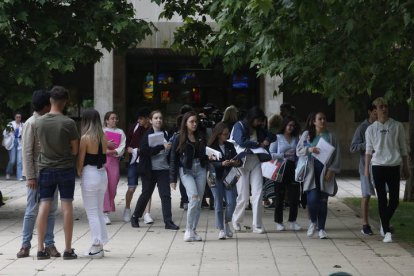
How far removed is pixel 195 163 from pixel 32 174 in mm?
2866

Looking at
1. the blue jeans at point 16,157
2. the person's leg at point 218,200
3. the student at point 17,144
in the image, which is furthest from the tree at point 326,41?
the blue jeans at point 16,157

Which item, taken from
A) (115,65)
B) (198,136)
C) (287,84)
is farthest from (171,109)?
(198,136)

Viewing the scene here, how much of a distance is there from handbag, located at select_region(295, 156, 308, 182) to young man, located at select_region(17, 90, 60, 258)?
3.99 metres

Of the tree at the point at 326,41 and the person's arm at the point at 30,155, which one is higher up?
the tree at the point at 326,41

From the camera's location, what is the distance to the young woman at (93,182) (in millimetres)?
11047

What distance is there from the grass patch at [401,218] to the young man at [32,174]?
503cm

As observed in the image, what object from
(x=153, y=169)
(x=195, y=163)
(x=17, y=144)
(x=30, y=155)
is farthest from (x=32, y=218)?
(x=17, y=144)

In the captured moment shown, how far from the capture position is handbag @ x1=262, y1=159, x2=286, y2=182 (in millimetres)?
14729

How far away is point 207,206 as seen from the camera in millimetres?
18406

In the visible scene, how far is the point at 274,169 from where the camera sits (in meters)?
14.8

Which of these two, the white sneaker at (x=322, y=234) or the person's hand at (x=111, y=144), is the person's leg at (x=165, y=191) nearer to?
the person's hand at (x=111, y=144)

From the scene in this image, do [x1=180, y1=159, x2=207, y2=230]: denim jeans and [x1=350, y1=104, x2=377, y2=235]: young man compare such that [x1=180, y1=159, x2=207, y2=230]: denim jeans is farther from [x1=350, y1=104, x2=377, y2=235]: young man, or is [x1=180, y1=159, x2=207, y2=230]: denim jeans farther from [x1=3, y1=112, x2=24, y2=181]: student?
[x1=3, y1=112, x2=24, y2=181]: student

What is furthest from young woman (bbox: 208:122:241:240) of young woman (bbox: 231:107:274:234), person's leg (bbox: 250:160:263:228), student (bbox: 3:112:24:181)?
student (bbox: 3:112:24:181)

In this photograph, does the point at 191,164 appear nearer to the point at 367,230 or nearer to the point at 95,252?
the point at 95,252
